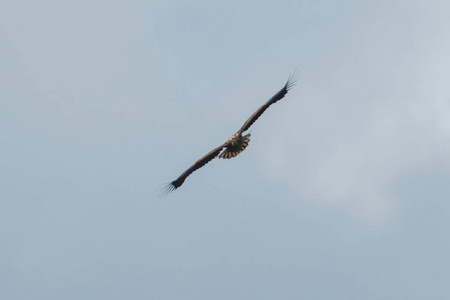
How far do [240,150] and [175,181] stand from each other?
4056mm

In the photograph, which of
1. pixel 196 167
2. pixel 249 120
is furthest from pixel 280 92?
pixel 196 167

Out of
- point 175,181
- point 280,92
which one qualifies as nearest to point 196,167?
point 175,181

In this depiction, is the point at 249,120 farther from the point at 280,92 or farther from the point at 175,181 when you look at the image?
the point at 175,181

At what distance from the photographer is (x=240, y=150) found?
165ft

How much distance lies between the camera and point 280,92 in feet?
156

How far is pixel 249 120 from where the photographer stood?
4884 centimetres

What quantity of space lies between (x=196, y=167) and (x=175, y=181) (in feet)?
4.66

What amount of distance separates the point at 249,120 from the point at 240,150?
7.04 feet

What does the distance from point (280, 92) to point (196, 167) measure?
6.72 meters

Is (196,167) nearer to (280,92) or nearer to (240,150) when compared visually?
(240,150)

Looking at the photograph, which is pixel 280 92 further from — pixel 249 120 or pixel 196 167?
pixel 196 167

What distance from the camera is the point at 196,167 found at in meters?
50.5

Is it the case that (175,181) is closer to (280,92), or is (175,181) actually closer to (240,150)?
(240,150)

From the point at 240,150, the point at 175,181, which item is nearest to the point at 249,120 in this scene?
the point at 240,150
